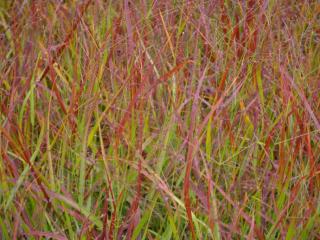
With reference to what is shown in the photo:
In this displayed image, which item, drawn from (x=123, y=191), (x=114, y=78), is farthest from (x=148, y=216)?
(x=114, y=78)

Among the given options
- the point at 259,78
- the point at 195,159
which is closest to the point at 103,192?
the point at 195,159

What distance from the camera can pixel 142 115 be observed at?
1.48m

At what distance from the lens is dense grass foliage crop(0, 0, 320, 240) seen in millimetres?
1366

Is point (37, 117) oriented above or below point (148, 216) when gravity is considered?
above

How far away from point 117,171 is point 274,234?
349 millimetres

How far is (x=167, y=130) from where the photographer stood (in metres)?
1.45

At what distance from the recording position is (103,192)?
1.47 m

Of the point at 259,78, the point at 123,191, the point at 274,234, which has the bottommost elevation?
Answer: the point at 274,234

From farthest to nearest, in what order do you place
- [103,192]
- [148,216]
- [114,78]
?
[114,78], [103,192], [148,216]

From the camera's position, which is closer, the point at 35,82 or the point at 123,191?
the point at 123,191

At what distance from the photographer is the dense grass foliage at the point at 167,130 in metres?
1.37

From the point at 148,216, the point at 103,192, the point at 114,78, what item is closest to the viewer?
the point at 148,216

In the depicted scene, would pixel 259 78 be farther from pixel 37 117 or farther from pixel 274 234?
pixel 37 117

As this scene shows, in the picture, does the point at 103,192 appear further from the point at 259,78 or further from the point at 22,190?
the point at 259,78
